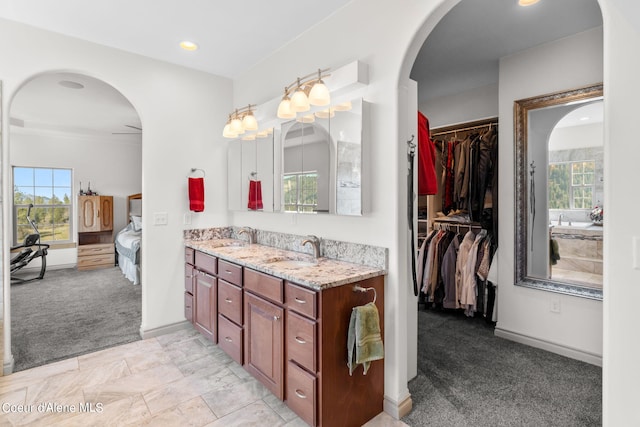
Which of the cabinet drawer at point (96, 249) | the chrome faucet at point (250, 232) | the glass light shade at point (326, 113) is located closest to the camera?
the glass light shade at point (326, 113)

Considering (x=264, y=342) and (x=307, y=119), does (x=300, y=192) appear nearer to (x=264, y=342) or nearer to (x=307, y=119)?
(x=307, y=119)

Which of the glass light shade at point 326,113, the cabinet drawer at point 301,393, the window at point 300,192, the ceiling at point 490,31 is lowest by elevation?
the cabinet drawer at point 301,393

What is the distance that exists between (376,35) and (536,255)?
94.8 inches

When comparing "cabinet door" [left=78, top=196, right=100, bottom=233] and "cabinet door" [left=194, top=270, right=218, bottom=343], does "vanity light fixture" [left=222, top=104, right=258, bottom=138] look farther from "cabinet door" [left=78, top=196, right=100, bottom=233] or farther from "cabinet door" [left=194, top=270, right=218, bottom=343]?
"cabinet door" [left=78, top=196, right=100, bottom=233]

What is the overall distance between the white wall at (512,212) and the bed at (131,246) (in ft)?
16.4

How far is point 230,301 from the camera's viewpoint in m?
2.59

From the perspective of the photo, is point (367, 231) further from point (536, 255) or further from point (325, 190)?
point (536, 255)

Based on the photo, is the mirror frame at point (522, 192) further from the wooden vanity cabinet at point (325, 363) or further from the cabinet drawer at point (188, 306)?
the cabinet drawer at point (188, 306)

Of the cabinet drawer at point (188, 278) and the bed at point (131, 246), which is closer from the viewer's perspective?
the cabinet drawer at point (188, 278)

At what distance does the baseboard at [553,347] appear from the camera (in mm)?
2650

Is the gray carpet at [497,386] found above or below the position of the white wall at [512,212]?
below

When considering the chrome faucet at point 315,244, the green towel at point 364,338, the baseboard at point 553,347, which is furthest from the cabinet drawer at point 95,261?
the baseboard at point 553,347

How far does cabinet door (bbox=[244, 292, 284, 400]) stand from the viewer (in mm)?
2061

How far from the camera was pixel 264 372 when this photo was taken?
7.25 feet
